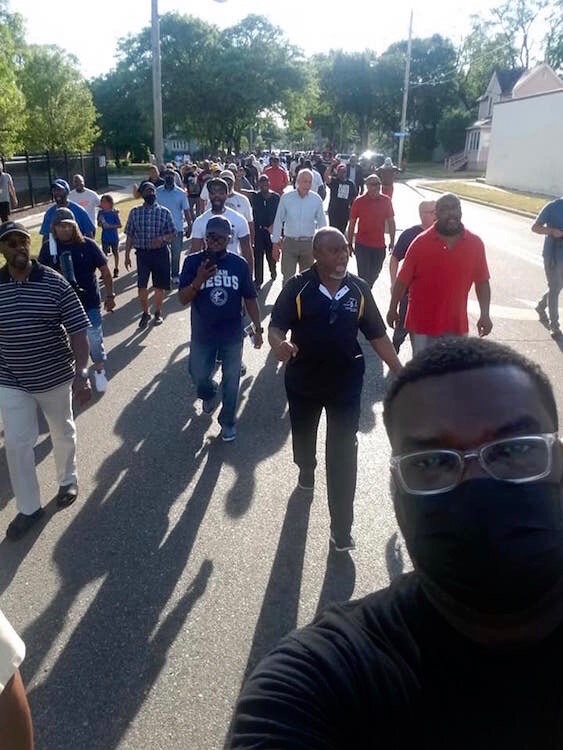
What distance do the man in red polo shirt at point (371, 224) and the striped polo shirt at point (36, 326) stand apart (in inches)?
200

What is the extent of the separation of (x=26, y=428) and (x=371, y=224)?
567cm

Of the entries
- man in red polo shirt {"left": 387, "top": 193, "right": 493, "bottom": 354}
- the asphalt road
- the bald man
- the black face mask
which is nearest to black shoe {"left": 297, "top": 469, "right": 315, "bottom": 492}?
the asphalt road

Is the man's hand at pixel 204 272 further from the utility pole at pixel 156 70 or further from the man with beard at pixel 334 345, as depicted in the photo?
the utility pole at pixel 156 70

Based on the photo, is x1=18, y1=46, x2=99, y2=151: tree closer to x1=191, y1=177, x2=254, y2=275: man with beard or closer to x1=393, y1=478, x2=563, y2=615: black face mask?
x1=191, y1=177, x2=254, y2=275: man with beard

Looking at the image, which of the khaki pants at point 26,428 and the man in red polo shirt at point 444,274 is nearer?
the khaki pants at point 26,428

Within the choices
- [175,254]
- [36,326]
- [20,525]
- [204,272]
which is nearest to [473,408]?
[36,326]

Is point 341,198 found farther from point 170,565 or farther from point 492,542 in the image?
point 492,542

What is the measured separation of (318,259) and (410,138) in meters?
72.8

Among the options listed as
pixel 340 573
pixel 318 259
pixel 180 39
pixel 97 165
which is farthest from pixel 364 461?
pixel 180 39

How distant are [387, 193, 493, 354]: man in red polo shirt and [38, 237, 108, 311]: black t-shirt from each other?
2.87m

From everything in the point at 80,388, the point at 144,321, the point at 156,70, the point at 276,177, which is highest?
the point at 156,70

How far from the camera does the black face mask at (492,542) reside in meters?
1.23

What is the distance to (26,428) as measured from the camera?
13.7ft

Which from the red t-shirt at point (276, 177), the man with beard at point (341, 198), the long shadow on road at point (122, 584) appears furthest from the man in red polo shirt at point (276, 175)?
the long shadow on road at point (122, 584)
